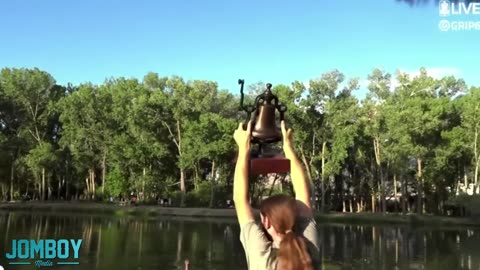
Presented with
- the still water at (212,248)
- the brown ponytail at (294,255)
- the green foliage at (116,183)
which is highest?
the green foliage at (116,183)

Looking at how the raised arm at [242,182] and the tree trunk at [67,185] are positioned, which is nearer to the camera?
the raised arm at [242,182]

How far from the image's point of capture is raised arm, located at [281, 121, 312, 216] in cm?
294

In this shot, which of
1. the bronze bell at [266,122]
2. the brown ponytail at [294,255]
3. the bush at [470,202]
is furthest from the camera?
the bush at [470,202]

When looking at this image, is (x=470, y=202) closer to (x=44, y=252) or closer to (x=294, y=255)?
(x=44, y=252)

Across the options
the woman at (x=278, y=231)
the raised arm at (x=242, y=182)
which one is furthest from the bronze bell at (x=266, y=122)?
the woman at (x=278, y=231)

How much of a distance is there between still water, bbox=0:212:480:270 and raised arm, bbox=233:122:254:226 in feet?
41.1

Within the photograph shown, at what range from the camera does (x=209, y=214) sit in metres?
40.8

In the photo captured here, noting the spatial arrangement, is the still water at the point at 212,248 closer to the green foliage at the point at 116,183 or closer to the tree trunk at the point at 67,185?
the green foliage at the point at 116,183

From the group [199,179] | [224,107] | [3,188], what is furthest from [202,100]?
[3,188]

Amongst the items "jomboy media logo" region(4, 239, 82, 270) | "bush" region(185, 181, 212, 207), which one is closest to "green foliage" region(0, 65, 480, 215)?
"bush" region(185, 181, 212, 207)

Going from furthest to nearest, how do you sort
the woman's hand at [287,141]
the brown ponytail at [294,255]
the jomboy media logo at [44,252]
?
the jomboy media logo at [44,252] < the woman's hand at [287,141] < the brown ponytail at [294,255]

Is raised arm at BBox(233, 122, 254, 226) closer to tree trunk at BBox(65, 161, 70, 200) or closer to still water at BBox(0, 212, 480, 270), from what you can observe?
still water at BBox(0, 212, 480, 270)

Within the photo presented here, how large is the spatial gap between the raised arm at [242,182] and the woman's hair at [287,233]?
0.68 feet

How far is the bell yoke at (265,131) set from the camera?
3.39m
